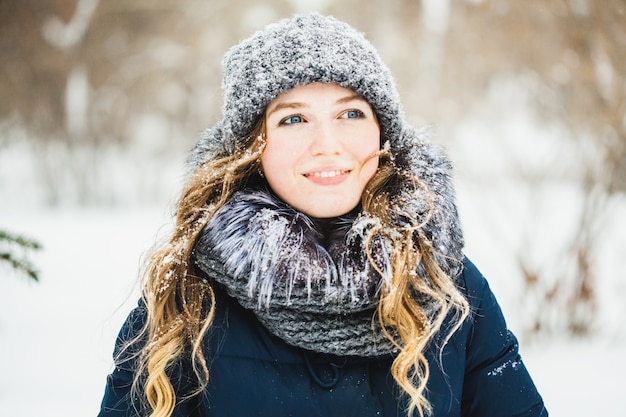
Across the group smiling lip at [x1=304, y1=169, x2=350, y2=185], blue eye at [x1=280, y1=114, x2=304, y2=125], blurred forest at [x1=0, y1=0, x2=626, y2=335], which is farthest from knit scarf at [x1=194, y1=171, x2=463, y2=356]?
blurred forest at [x1=0, y1=0, x2=626, y2=335]

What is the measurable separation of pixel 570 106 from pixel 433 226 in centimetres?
346

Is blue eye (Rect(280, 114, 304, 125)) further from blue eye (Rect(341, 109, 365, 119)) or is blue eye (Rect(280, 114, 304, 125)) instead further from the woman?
blue eye (Rect(341, 109, 365, 119))

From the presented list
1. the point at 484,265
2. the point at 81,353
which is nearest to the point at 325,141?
the point at 81,353

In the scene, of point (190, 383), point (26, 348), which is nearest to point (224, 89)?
point (190, 383)

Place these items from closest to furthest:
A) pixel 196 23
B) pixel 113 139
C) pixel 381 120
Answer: pixel 381 120 → pixel 113 139 → pixel 196 23

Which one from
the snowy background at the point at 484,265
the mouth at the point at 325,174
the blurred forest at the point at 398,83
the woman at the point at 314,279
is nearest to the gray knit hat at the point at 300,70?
the woman at the point at 314,279

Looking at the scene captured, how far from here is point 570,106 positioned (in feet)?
14.3

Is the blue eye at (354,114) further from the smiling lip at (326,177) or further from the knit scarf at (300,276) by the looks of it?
the knit scarf at (300,276)

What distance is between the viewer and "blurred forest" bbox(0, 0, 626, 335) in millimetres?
4051

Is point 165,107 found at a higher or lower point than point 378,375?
higher

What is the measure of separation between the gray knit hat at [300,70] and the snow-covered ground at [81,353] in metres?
0.46

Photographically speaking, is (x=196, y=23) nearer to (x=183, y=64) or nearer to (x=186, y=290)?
(x=183, y=64)

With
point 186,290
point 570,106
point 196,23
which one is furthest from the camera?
point 196,23

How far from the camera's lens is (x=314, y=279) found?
55.2 inches
